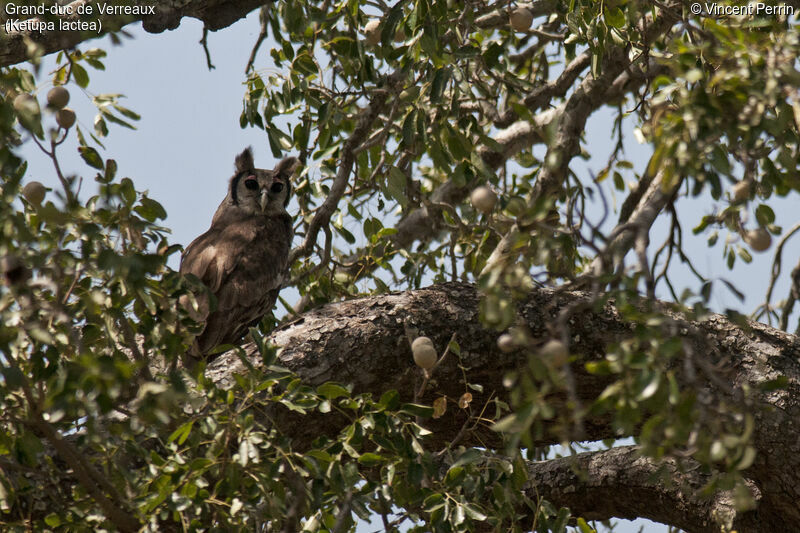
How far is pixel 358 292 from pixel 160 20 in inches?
59.1

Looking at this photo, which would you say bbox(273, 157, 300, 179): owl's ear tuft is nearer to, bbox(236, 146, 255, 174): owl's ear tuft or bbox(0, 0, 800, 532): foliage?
bbox(236, 146, 255, 174): owl's ear tuft

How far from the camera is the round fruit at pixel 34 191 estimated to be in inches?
84.4

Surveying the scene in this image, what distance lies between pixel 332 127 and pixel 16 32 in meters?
1.11

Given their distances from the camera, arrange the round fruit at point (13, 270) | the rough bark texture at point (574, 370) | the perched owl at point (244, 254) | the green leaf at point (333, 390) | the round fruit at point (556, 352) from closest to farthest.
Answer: the round fruit at point (556, 352) → the round fruit at point (13, 270) → the green leaf at point (333, 390) → the rough bark texture at point (574, 370) → the perched owl at point (244, 254)

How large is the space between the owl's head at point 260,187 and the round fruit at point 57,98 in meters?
2.61

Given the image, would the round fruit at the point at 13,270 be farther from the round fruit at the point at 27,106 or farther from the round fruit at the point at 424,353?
the round fruit at the point at 424,353

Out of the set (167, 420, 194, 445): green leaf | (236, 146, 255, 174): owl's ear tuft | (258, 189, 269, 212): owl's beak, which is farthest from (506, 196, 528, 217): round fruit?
(236, 146, 255, 174): owl's ear tuft

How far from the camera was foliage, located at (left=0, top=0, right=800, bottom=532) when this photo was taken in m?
1.55

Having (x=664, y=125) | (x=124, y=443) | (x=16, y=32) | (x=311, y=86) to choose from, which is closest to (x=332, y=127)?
(x=311, y=86)

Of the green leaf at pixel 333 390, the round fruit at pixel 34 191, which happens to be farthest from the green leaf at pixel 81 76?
the green leaf at pixel 333 390

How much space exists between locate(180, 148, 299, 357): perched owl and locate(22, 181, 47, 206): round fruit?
1.51m

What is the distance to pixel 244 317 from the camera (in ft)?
13.7

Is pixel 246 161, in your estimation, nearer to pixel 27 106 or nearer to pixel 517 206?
pixel 27 106

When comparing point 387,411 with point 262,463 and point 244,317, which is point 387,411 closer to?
point 262,463
